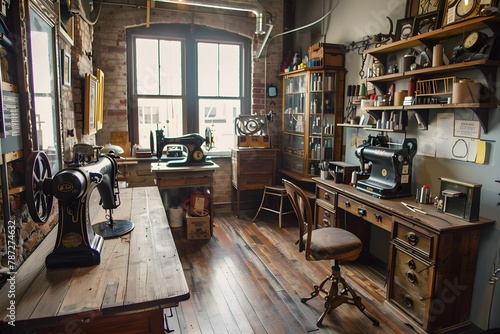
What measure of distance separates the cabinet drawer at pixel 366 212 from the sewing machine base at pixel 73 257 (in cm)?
204

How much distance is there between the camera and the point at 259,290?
288 centimetres

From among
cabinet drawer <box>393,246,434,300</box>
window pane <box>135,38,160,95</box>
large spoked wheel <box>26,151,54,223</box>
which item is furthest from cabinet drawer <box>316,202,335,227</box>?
window pane <box>135,38,160,95</box>

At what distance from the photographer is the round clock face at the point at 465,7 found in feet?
7.29

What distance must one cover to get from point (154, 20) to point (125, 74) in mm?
818

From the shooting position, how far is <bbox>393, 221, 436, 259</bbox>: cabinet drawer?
7.26ft

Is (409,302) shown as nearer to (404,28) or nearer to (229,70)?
(404,28)

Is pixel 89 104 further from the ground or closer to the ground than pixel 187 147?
further from the ground

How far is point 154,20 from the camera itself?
4594 millimetres

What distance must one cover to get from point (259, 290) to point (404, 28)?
101 inches

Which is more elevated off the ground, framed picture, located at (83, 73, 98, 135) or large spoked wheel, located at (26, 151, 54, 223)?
framed picture, located at (83, 73, 98, 135)

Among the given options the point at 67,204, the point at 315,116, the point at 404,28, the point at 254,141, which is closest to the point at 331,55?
the point at 315,116

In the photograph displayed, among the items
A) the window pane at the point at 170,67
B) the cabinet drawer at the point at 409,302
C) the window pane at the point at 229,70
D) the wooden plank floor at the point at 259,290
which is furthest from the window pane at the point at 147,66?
the cabinet drawer at the point at 409,302

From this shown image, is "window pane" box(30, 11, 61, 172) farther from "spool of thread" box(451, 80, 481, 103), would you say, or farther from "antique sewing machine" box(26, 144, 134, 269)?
"spool of thread" box(451, 80, 481, 103)

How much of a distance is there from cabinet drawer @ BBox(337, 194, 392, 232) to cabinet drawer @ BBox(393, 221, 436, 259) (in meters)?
0.10
